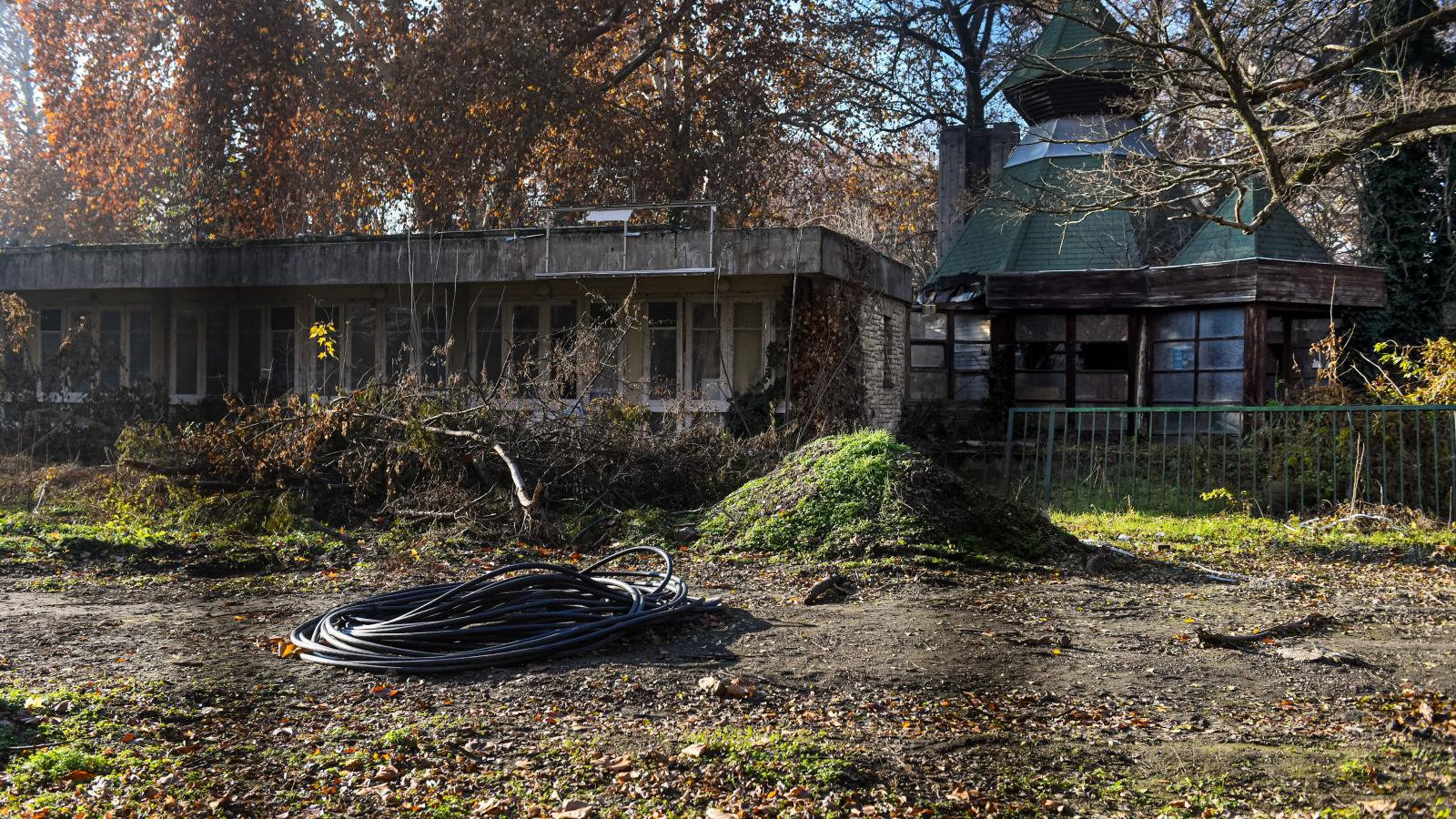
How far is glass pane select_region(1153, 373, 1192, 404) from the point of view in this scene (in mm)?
19812

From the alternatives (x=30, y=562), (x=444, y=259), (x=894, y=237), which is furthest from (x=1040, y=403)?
(x=894, y=237)

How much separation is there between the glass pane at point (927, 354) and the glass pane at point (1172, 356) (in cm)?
390

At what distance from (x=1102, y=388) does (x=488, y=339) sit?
10759 mm

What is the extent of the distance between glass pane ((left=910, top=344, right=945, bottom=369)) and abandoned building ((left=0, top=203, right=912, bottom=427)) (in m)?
0.94

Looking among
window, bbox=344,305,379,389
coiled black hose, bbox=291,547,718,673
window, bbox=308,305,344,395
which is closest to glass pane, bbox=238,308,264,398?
window, bbox=308,305,344,395

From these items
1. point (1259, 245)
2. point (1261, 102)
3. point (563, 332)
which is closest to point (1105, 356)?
point (1259, 245)

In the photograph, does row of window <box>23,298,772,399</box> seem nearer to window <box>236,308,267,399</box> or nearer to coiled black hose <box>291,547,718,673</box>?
window <box>236,308,267,399</box>

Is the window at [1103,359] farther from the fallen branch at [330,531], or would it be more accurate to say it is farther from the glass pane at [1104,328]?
the fallen branch at [330,531]

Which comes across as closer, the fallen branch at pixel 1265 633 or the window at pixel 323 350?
the fallen branch at pixel 1265 633

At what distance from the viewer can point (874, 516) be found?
10.4 m

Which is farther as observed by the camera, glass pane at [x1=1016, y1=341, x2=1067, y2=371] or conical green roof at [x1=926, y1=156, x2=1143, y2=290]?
conical green roof at [x1=926, y1=156, x2=1143, y2=290]

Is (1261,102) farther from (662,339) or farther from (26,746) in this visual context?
(26,746)

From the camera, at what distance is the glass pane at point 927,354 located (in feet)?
72.9

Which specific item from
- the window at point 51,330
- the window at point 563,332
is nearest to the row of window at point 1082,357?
the window at point 563,332
